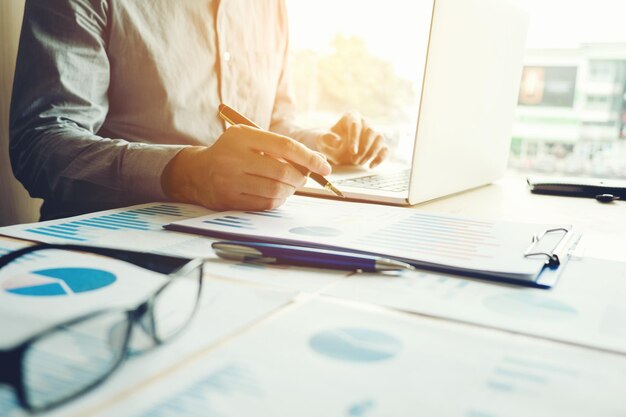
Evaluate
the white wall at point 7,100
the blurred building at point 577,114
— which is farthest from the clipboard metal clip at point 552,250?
the blurred building at point 577,114

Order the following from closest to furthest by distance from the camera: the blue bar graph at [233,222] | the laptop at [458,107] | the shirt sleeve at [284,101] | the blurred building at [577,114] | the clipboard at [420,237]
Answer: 1. the clipboard at [420,237]
2. the blue bar graph at [233,222]
3. the laptop at [458,107]
4. the shirt sleeve at [284,101]
5. the blurred building at [577,114]

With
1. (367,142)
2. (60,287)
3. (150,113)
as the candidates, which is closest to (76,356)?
Result: (60,287)

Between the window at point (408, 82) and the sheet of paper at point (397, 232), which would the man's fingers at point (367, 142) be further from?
the window at point (408, 82)

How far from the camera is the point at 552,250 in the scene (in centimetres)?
49

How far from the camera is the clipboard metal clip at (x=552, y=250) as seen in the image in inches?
18.5

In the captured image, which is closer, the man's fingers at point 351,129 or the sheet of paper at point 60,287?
the sheet of paper at point 60,287

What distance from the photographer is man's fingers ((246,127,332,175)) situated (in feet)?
2.03

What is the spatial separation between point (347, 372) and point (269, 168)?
1.26ft

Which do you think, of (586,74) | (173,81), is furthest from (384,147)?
(586,74)

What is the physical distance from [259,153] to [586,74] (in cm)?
365

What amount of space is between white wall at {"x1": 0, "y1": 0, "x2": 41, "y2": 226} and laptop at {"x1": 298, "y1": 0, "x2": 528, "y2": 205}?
0.59 metres

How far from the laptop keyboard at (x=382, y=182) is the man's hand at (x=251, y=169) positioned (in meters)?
0.22

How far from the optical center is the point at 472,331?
33 centimetres

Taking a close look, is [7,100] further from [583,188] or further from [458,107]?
[583,188]
